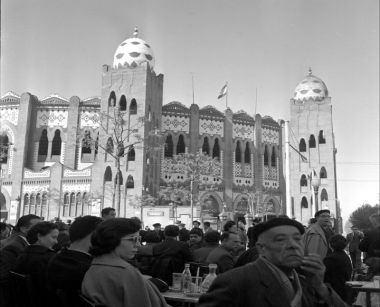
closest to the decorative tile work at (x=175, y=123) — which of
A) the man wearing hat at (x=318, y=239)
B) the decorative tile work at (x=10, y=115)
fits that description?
the decorative tile work at (x=10, y=115)

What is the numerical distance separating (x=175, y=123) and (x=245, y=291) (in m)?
39.9

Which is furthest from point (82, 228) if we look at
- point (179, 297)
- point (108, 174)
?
point (108, 174)

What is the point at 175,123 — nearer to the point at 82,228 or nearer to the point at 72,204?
the point at 72,204

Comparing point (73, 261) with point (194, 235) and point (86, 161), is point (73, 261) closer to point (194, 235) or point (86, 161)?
point (194, 235)

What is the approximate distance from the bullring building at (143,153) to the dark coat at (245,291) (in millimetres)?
32394

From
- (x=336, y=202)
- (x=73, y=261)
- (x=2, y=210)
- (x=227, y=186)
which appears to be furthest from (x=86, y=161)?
(x=73, y=261)

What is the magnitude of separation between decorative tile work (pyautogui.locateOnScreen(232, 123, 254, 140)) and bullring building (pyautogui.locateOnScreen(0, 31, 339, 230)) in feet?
0.34

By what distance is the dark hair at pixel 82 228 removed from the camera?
408 cm

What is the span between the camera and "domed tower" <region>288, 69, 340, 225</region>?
45.3 metres

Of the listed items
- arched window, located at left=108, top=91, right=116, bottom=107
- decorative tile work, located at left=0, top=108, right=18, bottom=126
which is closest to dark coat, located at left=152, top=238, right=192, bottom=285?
arched window, located at left=108, top=91, right=116, bottom=107

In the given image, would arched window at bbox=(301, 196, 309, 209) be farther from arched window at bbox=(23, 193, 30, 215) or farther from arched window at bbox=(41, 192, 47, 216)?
arched window at bbox=(23, 193, 30, 215)

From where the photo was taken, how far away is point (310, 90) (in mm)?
48844

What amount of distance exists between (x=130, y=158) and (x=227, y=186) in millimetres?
9647

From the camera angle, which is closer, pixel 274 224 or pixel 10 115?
pixel 274 224
